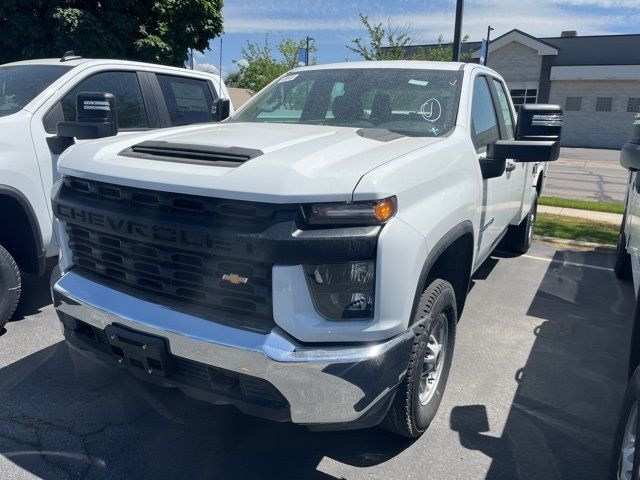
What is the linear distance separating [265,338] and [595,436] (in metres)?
2.09

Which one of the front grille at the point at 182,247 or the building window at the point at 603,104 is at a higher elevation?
the front grille at the point at 182,247

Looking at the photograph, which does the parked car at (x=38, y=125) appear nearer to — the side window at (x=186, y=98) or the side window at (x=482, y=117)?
the side window at (x=186, y=98)

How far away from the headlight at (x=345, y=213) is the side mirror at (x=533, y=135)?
132 cm

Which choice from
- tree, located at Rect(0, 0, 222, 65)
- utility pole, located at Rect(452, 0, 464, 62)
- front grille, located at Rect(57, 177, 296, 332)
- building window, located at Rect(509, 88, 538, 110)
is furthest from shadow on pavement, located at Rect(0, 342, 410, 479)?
building window, located at Rect(509, 88, 538, 110)

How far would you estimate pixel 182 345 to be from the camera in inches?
89.1

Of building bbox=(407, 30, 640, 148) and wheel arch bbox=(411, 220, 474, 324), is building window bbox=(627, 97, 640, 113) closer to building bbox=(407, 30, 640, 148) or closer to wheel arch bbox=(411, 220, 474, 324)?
building bbox=(407, 30, 640, 148)

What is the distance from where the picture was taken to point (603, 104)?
1302 inches

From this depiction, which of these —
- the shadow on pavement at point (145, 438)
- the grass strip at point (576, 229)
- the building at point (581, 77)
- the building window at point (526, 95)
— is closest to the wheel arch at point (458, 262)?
the shadow on pavement at point (145, 438)

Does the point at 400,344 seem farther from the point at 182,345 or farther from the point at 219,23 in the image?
the point at 219,23

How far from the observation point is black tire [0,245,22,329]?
3.90 metres

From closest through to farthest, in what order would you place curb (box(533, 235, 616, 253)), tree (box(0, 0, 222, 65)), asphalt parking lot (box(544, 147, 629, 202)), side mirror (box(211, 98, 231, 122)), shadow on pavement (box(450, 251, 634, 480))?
shadow on pavement (box(450, 251, 634, 480)) → side mirror (box(211, 98, 231, 122)) → curb (box(533, 235, 616, 253)) → tree (box(0, 0, 222, 65)) → asphalt parking lot (box(544, 147, 629, 202))

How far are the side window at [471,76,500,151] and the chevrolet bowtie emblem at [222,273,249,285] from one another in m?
2.00

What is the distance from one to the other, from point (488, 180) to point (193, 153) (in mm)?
2053

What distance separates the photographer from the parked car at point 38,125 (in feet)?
12.9
